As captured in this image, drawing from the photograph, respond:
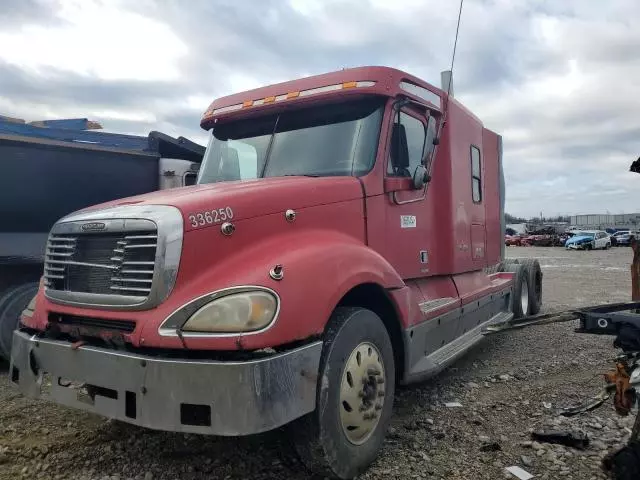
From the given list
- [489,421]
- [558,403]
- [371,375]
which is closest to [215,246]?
[371,375]

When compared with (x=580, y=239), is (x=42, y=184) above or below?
above

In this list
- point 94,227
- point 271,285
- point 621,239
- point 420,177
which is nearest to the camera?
Result: point 271,285

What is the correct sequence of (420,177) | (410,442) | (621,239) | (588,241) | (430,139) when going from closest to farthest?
(410,442)
(420,177)
(430,139)
(588,241)
(621,239)

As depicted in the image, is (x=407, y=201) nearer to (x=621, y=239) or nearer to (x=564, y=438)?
(x=564, y=438)

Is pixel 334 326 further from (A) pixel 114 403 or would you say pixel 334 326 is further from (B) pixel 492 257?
(B) pixel 492 257

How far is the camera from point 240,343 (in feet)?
8.66

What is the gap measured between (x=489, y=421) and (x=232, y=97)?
3606mm

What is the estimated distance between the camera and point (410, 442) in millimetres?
3842

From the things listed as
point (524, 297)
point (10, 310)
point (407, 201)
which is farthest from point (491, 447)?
point (524, 297)

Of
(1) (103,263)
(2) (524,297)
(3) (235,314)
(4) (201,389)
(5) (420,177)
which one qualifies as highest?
(5) (420,177)

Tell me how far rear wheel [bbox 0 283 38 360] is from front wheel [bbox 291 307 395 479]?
3.84m

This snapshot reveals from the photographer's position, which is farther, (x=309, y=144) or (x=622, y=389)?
(x=309, y=144)

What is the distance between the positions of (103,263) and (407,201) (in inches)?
98.8

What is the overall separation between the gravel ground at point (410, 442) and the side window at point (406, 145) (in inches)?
81.4
